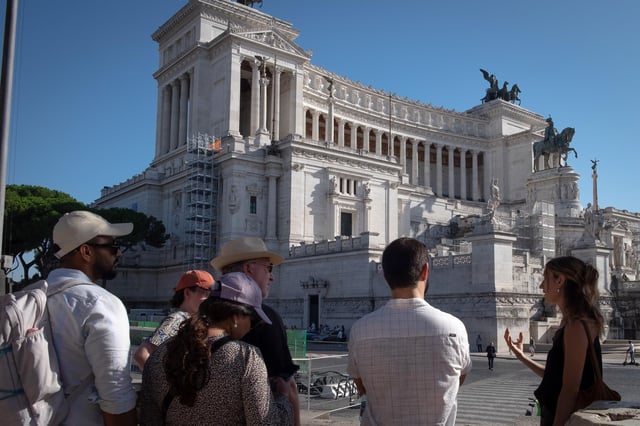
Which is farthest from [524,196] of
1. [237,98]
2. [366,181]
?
[237,98]

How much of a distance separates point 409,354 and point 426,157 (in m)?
79.9

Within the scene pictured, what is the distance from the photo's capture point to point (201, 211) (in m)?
51.1

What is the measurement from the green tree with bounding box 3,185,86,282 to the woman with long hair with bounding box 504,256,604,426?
46.0m

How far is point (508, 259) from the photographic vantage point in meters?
32.2

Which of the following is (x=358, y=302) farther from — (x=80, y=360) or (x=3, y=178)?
(x=80, y=360)

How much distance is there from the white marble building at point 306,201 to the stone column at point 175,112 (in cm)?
13

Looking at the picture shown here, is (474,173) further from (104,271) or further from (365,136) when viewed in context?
(104,271)

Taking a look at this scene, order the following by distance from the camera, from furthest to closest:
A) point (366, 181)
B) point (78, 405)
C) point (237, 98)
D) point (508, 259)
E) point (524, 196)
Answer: point (524, 196) < point (237, 98) < point (366, 181) < point (508, 259) < point (78, 405)

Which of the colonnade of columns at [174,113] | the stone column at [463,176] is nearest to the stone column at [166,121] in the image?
the colonnade of columns at [174,113]

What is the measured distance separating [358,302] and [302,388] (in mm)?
23121

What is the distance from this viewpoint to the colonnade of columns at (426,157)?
76750mm

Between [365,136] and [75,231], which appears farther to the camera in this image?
[365,136]

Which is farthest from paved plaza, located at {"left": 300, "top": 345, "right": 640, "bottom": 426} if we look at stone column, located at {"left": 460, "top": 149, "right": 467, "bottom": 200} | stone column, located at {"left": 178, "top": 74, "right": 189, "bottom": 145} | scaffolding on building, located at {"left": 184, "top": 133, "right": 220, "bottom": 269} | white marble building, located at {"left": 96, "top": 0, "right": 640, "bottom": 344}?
stone column, located at {"left": 460, "top": 149, "right": 467, "bottom": 200}

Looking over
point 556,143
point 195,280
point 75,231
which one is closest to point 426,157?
point 556,143
